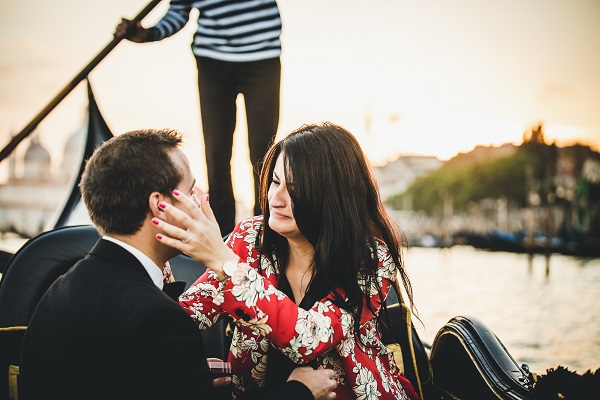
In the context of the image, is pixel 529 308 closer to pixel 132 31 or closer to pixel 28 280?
pixel 132 31

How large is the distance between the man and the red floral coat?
0.23m

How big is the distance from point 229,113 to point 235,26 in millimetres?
430

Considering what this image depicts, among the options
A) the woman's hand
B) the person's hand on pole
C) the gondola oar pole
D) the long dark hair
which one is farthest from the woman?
the gondola oar pole

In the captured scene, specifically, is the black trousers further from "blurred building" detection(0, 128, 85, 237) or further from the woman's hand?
"blurred building" detection(0, 128, 85, 237)

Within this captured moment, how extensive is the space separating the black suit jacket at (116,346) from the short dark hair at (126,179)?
0.54ft

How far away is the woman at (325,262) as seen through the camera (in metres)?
1.79

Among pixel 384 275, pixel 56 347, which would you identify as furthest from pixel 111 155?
pixel 384 275

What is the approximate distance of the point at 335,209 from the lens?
185 centimetres

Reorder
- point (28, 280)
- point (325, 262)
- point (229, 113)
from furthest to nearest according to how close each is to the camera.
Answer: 1. point (229, 113)
2. point (28, 280)
3. point (325, 262)

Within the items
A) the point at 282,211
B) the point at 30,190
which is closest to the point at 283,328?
the point at 282,211

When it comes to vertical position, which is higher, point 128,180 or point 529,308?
→ point 128,180

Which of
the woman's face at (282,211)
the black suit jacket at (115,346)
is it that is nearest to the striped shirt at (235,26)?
the woman's face at (282,211)

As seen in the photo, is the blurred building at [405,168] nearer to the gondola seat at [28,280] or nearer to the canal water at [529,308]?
the canal water at [529,308]

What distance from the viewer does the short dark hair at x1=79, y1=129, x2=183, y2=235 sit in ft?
4.62
